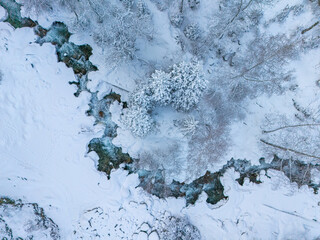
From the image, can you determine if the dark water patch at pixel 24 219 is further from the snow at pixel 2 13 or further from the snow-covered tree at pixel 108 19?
the snow at pixel 2 13

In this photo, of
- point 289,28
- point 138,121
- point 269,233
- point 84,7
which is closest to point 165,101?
point 138,121

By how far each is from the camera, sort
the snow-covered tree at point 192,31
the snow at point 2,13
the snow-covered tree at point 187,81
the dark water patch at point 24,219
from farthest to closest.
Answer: the snow at point 2,13 → the snow-covered tree at point 192,31 → the dark water patch at point 24,219 → the snow-covered tree at point 187,81

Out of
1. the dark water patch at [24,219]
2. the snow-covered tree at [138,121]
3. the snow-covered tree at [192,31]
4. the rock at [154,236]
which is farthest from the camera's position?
the rock at [154,236]

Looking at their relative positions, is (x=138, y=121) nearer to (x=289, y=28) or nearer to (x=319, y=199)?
(x=289, y=28)

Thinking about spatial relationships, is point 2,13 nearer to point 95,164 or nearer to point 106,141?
point 106,141

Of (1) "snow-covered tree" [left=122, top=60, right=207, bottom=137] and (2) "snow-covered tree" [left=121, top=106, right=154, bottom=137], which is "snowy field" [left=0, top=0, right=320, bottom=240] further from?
(1) "snow-covered tree" [left=122, top=60, right=207, bottom=137]

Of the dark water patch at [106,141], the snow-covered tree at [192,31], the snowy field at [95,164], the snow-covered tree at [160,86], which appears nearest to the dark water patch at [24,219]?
the snowy field at [95,164]
